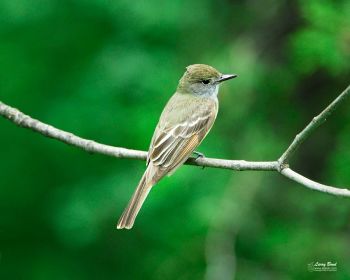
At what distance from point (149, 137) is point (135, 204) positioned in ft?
8.25

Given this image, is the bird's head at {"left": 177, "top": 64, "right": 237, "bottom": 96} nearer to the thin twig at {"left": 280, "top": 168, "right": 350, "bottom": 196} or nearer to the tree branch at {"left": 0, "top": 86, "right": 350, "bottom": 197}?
the tree branch at {"left": 0, "top": 86, "right": 350, "bottom": 197}

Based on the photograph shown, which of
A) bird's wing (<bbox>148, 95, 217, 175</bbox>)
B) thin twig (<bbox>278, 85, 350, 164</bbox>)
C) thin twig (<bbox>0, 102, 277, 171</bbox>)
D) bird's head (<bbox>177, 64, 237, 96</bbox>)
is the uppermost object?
bird's head (<bbox>177, 64, 237, 96</bbox>)

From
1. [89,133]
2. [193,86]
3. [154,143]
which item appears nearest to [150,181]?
[154,143]

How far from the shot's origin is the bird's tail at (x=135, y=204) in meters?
5.95

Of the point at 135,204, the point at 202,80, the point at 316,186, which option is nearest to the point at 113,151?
the point at 135,204

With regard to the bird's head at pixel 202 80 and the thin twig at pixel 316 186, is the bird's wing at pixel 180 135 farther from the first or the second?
the thin twig at pixel 316 186

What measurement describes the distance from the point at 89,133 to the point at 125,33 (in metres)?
1.25

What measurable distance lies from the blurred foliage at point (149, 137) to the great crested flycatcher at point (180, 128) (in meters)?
0.93

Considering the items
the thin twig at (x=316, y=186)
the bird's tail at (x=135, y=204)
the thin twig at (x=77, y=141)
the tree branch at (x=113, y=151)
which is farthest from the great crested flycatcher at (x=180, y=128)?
the thin twig at (x=316, y=186)

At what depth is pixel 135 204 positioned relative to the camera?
6105mm

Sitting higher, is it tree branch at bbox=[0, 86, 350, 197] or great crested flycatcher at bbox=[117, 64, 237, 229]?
great crested flycatcher at bbox=[117, 64, 237, 229]

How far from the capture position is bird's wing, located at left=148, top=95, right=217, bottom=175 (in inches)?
Result: 258

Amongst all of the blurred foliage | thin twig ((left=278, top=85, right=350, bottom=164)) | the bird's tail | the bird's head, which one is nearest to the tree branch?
thin twig ((left=278, top=85, right=350, bottom=164))

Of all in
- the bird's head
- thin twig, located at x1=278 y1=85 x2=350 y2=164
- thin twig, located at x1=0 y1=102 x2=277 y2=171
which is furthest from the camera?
the bird's head
